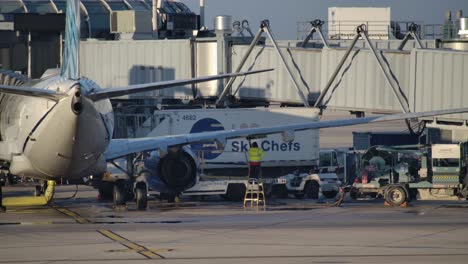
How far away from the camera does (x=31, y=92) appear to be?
1344 inches

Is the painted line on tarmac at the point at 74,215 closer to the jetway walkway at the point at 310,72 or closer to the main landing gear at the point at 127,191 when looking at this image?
the main landing gear at the point at 127,191

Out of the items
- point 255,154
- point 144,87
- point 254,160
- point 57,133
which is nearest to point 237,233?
point 144,87

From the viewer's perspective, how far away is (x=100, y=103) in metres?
41.2

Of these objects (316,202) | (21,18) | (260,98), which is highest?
(21,18)

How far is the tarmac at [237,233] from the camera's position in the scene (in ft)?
91.3

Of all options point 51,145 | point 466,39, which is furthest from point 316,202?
point 466,39

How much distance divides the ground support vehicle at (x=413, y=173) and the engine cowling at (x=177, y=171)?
6146 millimetres

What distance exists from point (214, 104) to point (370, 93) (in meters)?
11.8

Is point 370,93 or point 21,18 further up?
point 21,18

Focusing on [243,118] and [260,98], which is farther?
[260,98]

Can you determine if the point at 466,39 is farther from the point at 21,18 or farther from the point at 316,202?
the point at 21,18

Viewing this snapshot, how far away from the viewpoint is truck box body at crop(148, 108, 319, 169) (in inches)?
2109

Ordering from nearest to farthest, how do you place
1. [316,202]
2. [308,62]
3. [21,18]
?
[316,202], [308,62], [21,18]

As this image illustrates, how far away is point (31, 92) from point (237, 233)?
7301mm
